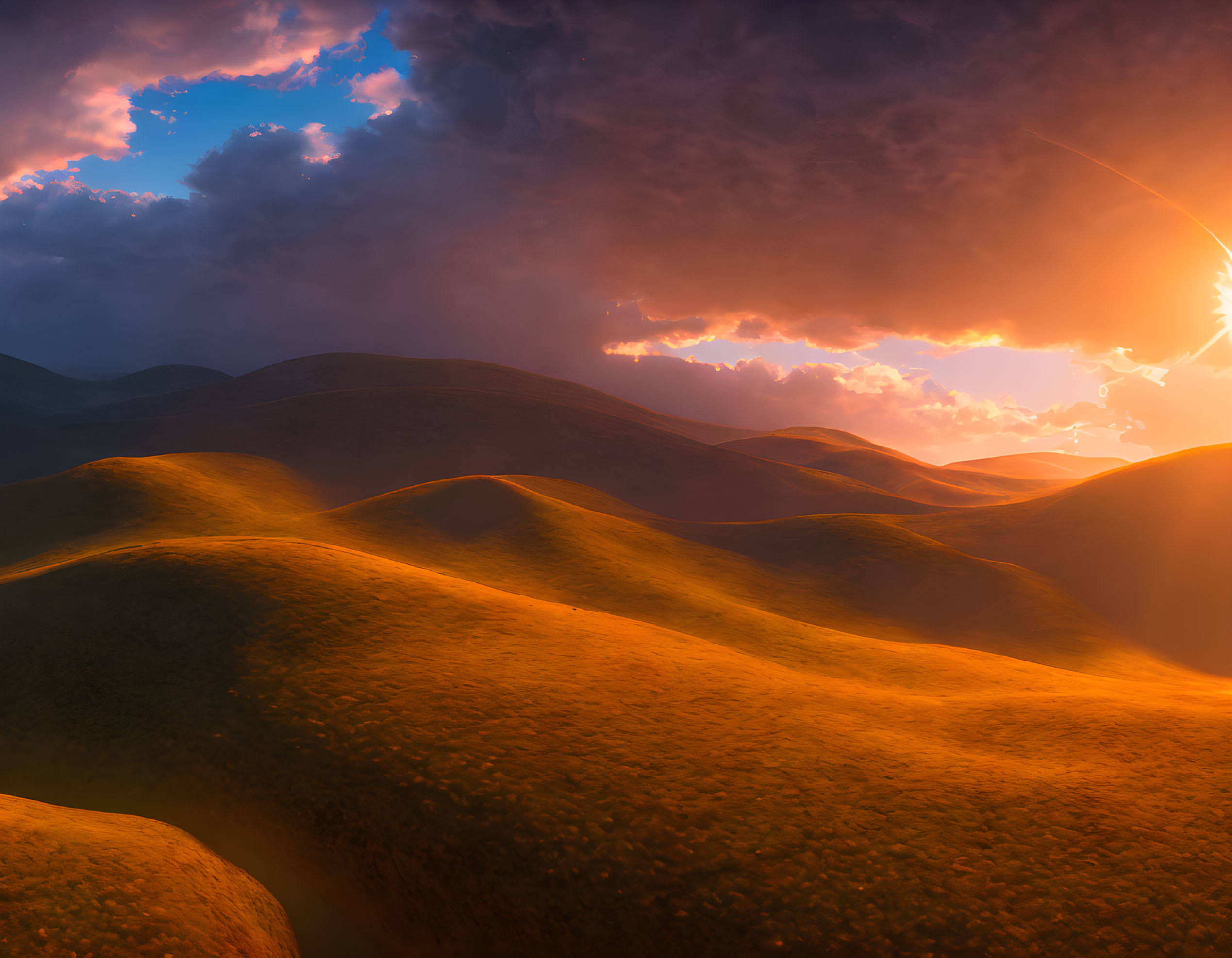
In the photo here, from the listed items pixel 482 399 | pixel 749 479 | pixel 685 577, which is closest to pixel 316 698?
pixel 685 577

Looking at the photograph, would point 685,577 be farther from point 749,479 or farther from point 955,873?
point 749,479

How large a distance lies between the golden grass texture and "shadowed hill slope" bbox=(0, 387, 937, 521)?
252 feet

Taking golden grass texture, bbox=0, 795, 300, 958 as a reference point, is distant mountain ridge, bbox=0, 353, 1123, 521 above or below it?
above

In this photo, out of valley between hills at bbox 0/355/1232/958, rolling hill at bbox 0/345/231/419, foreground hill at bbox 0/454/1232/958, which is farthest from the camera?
rolling hill at bbox 0/345/231/419

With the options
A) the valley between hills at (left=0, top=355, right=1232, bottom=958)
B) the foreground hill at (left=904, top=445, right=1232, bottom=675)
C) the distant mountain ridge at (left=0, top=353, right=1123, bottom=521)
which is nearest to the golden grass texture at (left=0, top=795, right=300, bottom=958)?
the valley between hills at (left=0, top=355, right=1232, bottom=958)

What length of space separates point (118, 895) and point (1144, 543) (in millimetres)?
73347

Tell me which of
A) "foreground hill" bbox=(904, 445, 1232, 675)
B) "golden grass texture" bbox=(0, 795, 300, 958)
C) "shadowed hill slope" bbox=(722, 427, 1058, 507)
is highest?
"shadowed hill slope" bbox=(722, 427, 1058, 507)

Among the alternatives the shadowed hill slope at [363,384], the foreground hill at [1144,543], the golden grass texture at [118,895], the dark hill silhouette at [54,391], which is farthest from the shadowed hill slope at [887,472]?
the dark hill silhouette at [54,391]

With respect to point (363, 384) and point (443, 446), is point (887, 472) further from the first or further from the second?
point (363, 384)

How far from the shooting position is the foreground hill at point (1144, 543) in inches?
1999

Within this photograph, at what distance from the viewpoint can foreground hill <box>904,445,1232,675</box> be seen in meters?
50.8

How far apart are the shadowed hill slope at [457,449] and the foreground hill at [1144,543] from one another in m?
31.8

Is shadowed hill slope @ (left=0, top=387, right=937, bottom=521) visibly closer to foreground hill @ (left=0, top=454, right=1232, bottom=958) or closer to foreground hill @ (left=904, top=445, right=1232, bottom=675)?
foreground hill @ (left=904, top=445, right=1232, bottom=675)

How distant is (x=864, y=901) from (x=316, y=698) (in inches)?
455
